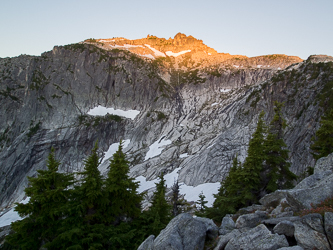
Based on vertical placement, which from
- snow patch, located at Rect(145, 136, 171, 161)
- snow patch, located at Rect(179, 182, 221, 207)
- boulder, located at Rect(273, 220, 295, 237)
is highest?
boulder, located at Rect(273, 220, 295, 237)

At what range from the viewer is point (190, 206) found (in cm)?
3462

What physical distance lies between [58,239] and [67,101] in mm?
79519

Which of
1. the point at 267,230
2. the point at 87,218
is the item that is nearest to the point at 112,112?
the point at 87,218

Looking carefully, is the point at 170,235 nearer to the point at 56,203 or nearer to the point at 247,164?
the point at 56,203

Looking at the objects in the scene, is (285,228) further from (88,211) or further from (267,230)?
(88,211)

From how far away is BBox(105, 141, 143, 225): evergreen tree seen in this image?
1448 cm

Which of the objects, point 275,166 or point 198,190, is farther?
point 198,190

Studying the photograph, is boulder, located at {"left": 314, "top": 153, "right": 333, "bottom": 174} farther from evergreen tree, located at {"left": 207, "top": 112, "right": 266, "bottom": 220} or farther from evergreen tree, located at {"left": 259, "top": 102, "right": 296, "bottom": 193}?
evergreen tree, located at {"left": 207, "top": 112, "right": 266, "bottom": 220}

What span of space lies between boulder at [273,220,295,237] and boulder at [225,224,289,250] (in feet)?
1.27

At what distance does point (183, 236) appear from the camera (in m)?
9.86

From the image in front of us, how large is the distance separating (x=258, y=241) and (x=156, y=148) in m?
57.5

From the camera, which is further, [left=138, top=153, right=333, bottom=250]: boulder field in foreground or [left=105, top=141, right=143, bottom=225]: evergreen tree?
[left=105, top=141, right=143, bottom=225]: evergreen tree

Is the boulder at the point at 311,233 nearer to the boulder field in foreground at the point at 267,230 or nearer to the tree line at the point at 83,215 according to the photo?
the boulder field in foreground at the point at 267,230

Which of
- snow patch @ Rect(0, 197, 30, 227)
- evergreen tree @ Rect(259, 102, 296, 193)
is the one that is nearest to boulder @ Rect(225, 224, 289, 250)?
evergreen tree @ Rect(259, 102, 296, 193)
